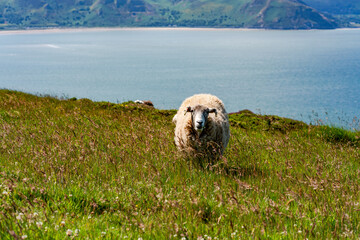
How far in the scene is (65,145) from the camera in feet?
23.7

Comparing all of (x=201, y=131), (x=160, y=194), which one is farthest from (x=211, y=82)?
(x=160, y=194)

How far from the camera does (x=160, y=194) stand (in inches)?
161

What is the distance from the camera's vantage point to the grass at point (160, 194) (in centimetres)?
353

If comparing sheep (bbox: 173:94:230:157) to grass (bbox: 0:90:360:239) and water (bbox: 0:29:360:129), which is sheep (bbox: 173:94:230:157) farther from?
water (bbox: 0:29:360:129)

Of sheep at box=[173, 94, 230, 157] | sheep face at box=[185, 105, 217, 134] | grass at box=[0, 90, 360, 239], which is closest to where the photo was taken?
grass at box=[0, 90, 360, 239]

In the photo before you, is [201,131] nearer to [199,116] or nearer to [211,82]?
[199,116]

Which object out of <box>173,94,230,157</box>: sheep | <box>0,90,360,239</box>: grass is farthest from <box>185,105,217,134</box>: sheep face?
<box>0,90,360,239</box>: grass

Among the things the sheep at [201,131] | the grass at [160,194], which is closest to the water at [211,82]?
the sheep at [201,131]

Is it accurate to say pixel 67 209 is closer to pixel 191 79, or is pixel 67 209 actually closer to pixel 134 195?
pixel 134 195

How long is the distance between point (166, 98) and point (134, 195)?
6142cm

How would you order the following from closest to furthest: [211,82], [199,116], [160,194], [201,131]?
1. [160,194]
2. [199,116]
3. [201,131]
4. [211,82]

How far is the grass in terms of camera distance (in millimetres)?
3533

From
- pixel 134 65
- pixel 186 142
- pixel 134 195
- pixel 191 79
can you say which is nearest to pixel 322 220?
pixel 134 195

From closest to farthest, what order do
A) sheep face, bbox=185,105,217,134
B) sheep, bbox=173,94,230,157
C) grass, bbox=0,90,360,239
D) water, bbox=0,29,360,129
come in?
grass, bbox=0,90,360,239
sheep face, bbox=185,105,217,134
sheep, bbox=173,94,230,157
water, bbox=0,29,360,129
